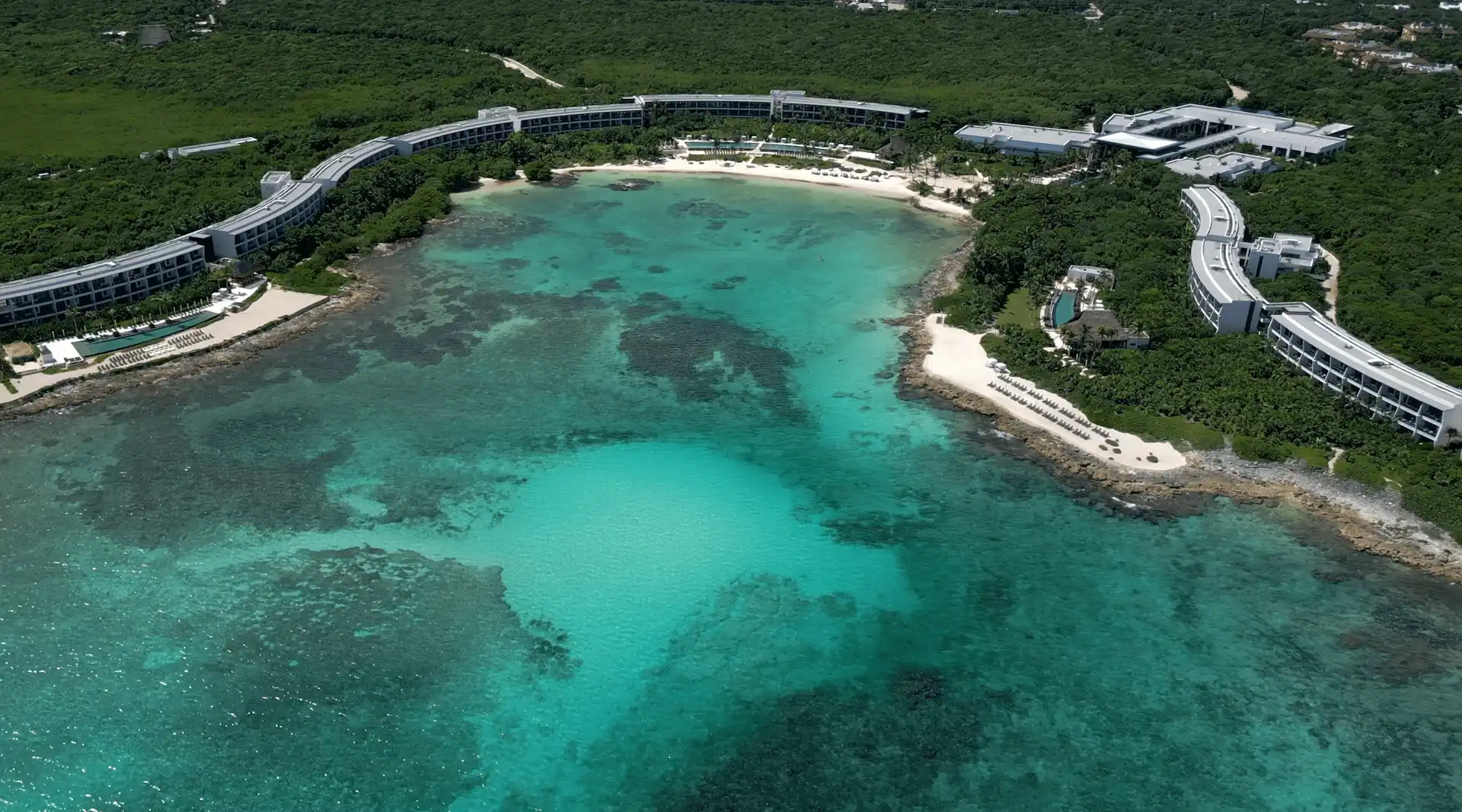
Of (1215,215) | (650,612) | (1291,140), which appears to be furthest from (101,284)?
(1291,140)

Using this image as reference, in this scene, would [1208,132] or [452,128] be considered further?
[1208,132]

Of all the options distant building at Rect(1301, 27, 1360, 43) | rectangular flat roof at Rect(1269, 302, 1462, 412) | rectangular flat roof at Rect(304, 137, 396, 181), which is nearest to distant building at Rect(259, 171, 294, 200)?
rectangular flat roof at Rect(304, 137, 396, 181)

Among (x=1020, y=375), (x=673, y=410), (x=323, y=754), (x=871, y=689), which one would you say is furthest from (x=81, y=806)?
(x=1020, y=375)

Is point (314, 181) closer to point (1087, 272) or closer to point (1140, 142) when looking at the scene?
point (1087, 272)

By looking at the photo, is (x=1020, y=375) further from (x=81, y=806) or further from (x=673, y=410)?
(x=81, y=806)

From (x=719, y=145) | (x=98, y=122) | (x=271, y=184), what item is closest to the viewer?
(x=271, y=184)

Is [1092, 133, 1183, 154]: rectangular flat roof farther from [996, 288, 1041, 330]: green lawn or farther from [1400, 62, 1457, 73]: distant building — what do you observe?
[1400, 62, 1457, 73]: distant building

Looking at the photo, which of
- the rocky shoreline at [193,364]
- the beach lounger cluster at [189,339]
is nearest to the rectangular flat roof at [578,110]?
the rocky shoreline at [193,364]
